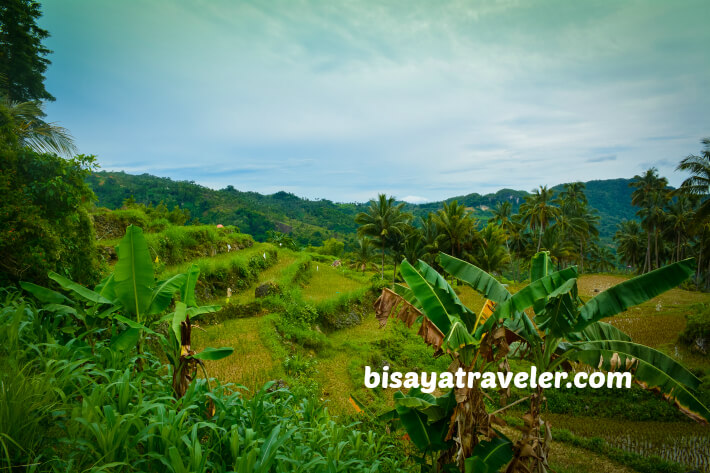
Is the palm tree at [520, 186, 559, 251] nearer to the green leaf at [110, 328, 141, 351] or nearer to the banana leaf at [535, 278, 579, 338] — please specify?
the banana leaf at [535, 278, 579, 338]

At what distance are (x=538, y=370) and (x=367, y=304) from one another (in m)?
12.0

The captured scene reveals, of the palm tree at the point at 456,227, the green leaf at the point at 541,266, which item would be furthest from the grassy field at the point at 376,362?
the palm tree at the point at 456,227

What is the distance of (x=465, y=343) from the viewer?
3920mm

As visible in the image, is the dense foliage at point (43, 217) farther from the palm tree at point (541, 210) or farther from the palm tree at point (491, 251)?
the palm tree at point (541, 210)

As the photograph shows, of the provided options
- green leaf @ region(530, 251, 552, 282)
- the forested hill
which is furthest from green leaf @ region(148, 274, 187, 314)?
the forested hill

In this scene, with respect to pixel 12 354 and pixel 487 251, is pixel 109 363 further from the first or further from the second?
pixel 487 251

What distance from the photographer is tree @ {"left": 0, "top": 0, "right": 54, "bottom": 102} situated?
8305 mm

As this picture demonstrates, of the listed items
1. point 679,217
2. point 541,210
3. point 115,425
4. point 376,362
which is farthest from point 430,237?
point 115,425

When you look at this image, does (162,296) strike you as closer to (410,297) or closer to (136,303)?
(136,303)

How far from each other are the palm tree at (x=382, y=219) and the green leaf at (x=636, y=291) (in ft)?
66.7

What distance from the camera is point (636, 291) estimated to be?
3.90m

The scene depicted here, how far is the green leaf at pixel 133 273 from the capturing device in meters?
3.95

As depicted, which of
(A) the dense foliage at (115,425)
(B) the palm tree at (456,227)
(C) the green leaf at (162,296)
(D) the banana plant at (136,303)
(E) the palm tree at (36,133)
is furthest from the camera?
(B) the palm tree at (456,227)

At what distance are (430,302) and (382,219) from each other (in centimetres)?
2020
